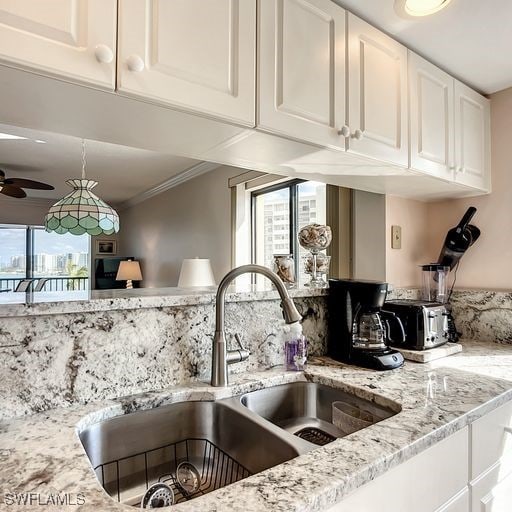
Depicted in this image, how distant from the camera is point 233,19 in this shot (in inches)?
37.4

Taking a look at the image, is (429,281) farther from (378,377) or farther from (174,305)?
(174,305)

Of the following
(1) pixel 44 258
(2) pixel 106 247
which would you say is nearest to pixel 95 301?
(1) pixel 44 258

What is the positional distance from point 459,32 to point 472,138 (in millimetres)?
534

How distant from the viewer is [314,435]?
3.80 feet

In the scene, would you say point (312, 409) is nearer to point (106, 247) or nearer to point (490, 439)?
point (490, 439)

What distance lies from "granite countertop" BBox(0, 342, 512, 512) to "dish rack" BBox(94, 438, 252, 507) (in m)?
0.12

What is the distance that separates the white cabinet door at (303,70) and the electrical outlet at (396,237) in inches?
34.0

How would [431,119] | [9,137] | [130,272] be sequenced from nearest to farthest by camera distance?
[431,119] < [9,137] < [130,272]

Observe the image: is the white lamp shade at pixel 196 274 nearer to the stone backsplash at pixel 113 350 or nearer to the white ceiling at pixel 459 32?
the stone backsplash at pixel 113 350

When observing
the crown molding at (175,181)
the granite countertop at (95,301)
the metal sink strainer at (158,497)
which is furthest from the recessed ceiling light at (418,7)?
the crown molding at (175,181)

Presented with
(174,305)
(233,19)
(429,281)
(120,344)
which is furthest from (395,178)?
(120,344)

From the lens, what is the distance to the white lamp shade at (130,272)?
544cm

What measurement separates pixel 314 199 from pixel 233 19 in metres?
1.79

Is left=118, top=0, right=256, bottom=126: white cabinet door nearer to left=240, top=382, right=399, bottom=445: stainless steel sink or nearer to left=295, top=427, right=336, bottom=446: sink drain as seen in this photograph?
left=240, top=382, right=399, bottom=445: stainless steel sink
